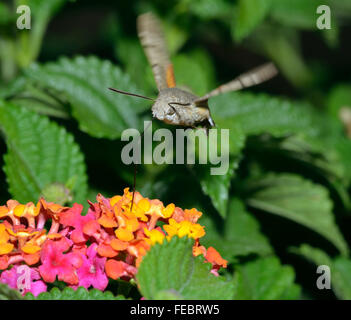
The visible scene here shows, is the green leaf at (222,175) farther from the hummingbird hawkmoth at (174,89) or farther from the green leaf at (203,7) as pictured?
the green leaf at (203,7)

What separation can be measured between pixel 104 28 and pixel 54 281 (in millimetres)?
1752

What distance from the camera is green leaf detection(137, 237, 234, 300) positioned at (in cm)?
77

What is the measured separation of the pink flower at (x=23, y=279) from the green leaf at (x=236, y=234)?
1.49 feet

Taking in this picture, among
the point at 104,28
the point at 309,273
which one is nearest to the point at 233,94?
the point at 309,273

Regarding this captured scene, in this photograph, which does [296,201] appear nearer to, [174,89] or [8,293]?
[174,89]

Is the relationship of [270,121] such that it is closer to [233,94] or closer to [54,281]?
[233,94]

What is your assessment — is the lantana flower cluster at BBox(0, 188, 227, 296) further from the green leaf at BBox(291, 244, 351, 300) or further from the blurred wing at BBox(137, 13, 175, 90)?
the green leaf at BBox(291, 244, 351, 300)

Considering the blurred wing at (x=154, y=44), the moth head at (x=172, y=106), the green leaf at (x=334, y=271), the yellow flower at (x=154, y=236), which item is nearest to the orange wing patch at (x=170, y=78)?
the blurred wing at (x=154, y=44)

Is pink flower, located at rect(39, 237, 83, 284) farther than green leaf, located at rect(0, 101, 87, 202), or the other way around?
green leaf, located at rect(0, 101, 87, 202)

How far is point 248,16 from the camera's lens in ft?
5.19

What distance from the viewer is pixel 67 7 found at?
2.18 m

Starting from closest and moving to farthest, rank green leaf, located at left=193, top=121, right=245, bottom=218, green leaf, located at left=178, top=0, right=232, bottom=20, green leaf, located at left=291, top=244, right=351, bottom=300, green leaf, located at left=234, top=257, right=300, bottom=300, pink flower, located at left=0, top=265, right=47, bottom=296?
pink flower, located at left=0, top=265, right=47, bottom=296 → green leaf, located at left=193, top=121, right=245, bottom=218 → green leaf, located at left=234, top=257, right=300, bottom=300 → green leaf, located at left=291, top=244, right=351, bottom=300 → green leaf, located at left=178, top=0, right=232, bottom=20

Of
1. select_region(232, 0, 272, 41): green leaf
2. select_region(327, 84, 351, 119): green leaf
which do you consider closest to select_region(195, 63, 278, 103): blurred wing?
select_region(232, 0, 272, 41): green leaf

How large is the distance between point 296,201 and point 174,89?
0.52m
